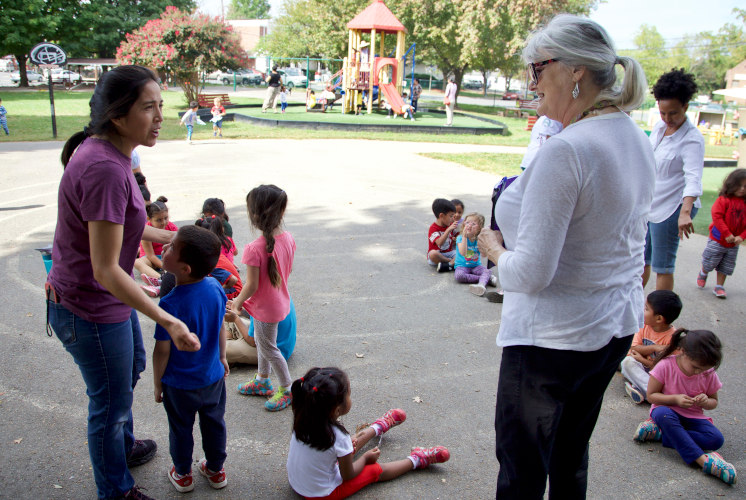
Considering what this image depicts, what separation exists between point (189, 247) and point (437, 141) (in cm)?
1624

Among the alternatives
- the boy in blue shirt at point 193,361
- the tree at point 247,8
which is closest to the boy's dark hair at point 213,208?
the boy in blue shirt at point 193,361

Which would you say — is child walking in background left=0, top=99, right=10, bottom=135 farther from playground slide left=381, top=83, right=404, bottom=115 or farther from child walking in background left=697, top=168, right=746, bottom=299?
child walking in background left=697, top=168, right=746, bottom=299

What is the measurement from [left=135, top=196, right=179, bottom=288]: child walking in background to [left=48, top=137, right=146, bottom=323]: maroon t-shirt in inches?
125

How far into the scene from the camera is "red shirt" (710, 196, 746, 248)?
19.5ft

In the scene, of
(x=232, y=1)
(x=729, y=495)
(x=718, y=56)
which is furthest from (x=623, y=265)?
(x=232, y=1)

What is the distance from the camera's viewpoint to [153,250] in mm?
5891

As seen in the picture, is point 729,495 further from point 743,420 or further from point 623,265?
point 623,265

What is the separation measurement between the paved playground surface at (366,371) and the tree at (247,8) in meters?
124

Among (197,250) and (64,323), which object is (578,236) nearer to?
(197,250)

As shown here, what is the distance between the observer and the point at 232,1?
122 meters

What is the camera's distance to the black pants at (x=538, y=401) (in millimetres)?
1879

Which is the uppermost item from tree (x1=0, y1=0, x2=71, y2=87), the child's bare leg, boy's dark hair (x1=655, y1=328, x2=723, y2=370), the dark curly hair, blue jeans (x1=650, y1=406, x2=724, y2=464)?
tree (x1=0, y1=0, x2=71, y2=87)

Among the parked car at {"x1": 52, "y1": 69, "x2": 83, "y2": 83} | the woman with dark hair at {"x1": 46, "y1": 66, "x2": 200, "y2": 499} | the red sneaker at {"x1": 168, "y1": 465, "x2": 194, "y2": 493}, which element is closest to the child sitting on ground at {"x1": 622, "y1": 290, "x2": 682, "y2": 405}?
the red sneaker at {"x1": 168, "y1": 465, "x2": 194, "y2": 493}

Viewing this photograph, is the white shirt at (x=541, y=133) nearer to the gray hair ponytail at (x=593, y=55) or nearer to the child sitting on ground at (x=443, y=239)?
the child sitting on ground at (x=443, y=239)
